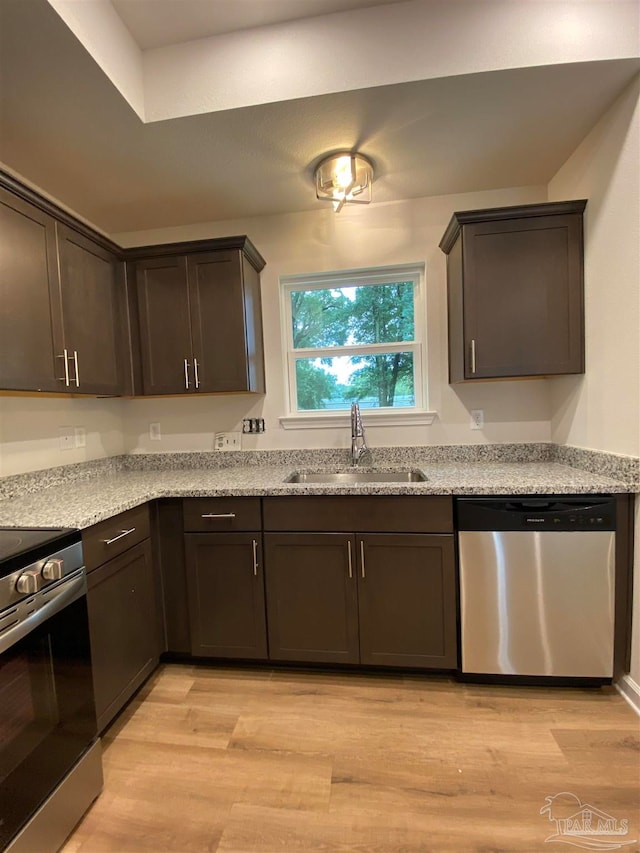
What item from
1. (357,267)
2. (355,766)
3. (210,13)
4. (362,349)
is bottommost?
(355,766)

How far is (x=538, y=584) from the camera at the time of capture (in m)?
1.60

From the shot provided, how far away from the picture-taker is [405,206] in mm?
2219

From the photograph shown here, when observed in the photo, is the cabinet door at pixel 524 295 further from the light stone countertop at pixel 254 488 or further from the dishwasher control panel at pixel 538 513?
the dishwasher control panel at pixel 538 513

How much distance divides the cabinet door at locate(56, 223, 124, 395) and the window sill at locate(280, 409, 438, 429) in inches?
40.3

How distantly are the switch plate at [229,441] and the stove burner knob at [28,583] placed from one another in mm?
1388

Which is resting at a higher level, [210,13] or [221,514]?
[210,13]

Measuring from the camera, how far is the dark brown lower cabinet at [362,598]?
167 cm

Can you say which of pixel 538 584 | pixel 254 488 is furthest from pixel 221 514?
pixel 538 584

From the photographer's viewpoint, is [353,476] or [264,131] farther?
[353,476]

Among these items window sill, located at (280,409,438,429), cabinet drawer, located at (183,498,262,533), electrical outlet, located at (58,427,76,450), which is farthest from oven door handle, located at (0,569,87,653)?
window sill, located at (280,409,438,429)

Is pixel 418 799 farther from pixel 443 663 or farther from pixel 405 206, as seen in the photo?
pixel 405 206

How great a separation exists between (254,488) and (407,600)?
87 cm

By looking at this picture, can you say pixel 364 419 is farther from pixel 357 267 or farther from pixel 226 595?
pixel 226 595

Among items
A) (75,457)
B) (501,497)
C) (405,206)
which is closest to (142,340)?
(75,457)
